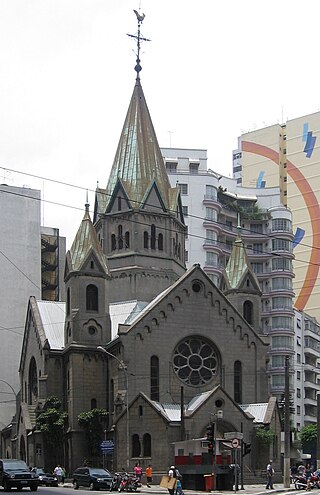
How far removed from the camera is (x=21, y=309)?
11081 cm

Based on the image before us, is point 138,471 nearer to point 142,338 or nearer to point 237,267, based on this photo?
point 142,338

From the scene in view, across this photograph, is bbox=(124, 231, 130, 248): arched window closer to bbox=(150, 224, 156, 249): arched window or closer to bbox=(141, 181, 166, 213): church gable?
bbox=(150, 224, 156, 249): arched window

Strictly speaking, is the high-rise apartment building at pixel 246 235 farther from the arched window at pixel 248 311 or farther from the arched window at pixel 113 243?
the arched window at pixel 248 311

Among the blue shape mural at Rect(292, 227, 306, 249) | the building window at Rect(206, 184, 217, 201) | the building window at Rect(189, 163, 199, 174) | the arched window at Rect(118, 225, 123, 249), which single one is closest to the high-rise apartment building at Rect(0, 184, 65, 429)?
the arched window at Rect(118, 225, 123, 249)

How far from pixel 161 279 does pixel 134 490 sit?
103ft

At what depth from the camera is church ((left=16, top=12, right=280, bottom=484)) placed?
7100cm

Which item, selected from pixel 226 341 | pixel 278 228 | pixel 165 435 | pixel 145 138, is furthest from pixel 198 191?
pixel 165 435

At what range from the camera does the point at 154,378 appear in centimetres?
7419

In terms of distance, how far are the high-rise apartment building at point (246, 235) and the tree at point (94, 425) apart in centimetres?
5160

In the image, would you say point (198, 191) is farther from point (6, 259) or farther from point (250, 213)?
point (6, 259)

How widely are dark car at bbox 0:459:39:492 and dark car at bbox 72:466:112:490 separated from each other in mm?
8233

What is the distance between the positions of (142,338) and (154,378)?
304cm

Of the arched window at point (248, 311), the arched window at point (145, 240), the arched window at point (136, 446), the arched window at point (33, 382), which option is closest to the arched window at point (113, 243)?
the arched window at point (145, 240)

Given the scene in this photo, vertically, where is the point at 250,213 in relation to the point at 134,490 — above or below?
above
